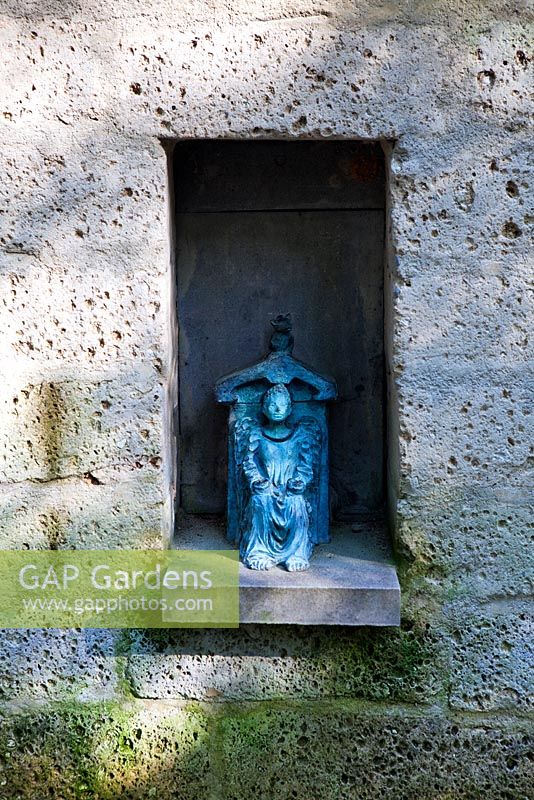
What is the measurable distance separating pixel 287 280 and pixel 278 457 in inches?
23.5

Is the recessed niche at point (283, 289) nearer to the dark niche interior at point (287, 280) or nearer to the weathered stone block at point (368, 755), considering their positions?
the dark niche interior at point (287, 280)

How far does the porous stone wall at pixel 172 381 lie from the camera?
2.53 metres

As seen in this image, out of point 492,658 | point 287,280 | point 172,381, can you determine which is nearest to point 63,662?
point 172,381

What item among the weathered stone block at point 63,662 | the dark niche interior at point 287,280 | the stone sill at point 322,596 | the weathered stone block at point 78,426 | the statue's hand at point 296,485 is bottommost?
the weathered stone block at point 63,662

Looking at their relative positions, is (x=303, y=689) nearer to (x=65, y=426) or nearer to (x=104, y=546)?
(x=104, y=546)

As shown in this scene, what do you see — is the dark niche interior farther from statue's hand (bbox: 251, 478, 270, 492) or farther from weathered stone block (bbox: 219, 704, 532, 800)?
weathered stone block (bbox: 219, 704, 532, 800)

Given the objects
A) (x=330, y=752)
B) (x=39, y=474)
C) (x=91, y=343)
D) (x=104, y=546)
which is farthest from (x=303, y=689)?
(x=91, y=343)

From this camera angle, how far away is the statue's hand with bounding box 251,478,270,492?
275 cm

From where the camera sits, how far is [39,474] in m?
2.71

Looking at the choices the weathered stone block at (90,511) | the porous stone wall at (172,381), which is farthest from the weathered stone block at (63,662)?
the weathered stone block at (90,511)

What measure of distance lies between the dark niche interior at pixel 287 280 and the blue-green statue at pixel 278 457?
16 cm

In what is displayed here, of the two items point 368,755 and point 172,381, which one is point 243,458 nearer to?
point 172,381

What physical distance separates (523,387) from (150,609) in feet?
4.08

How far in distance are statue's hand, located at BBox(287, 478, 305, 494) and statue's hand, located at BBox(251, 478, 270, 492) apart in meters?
0.07
